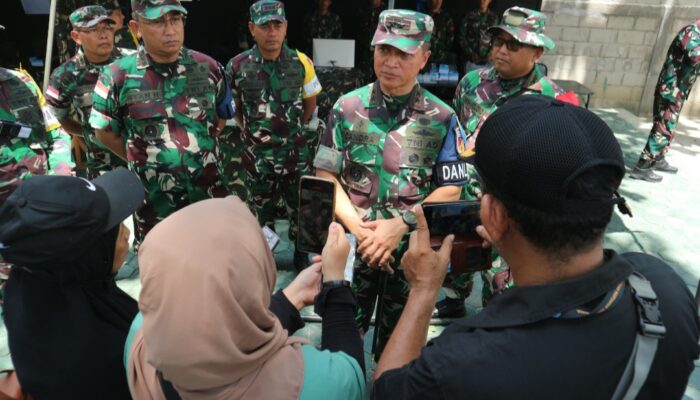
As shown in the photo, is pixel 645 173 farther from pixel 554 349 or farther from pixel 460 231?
pixel 554 349

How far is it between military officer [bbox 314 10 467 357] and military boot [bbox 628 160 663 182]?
4864mm

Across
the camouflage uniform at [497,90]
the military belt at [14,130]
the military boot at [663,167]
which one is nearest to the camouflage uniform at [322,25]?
the camouflage uniform at [497,90]

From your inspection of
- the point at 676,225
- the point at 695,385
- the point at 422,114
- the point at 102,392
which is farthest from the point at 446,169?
the point at 676,225

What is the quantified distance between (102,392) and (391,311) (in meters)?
1.62

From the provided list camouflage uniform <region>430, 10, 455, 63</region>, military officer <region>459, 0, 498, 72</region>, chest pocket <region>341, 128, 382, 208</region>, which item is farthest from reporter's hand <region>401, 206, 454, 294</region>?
camouflage uniform <region>430, 10, 455, 63</region>

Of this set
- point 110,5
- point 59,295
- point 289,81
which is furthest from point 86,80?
point 59,295

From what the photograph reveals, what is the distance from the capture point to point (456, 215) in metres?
1.71

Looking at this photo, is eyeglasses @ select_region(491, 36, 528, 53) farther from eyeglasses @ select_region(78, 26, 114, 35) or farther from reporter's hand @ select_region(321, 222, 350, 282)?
eyeglasses @ select_region(78, 26, 114, 35)

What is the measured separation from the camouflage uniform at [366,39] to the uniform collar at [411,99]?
20.5 ft

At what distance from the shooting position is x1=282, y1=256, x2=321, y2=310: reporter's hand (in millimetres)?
1659

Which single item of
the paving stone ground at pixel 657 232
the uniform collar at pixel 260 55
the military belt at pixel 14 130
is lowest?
the paving stone ground at pixel 657 232

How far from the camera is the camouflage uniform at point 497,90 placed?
9.79ft

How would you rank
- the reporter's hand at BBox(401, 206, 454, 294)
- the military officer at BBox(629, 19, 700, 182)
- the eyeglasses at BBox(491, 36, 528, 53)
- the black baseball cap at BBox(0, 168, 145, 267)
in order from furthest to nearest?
the military officer at BBox(629, 19, 700, 182), the eyeglasses at BBox(491, 36, 528, 53), the reporter's hand at BBox(401, 206, 454, 294), the black baseball cap at BBox(0, 168, 145, 267)

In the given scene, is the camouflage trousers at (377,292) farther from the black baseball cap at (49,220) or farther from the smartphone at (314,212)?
the black baseball cap at (49,220)
